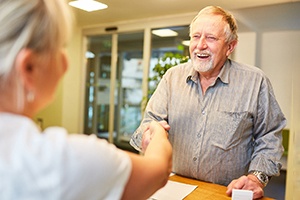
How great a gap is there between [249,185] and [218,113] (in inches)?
17.9

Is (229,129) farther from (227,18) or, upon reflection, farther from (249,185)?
(227,18)

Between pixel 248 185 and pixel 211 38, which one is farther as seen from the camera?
pixel 211 38

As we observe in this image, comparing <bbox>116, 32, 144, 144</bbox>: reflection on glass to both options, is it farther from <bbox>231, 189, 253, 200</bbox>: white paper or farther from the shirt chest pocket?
<bbox>231, 189, 253, 200</bbox>: white paper

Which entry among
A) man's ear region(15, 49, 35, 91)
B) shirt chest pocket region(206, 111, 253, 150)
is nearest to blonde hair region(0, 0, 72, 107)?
man's ear region(15, 49, 35, 91)

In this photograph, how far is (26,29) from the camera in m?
0.53

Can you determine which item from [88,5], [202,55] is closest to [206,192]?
[202,55]

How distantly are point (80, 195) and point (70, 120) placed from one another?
6.78 meters

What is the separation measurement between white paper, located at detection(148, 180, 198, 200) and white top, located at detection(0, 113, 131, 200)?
69 centimetres

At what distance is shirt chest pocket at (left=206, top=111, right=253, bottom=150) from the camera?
1598 millimetres

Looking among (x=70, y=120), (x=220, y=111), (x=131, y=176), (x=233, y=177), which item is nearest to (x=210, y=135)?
(x=220, y=111)

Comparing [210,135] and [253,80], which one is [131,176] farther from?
[253,80]

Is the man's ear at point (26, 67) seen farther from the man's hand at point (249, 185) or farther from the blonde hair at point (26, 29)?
the man's hand at point (249, 185)

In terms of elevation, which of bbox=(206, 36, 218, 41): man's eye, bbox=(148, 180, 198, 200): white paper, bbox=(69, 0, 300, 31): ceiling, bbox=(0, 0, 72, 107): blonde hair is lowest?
bbox=(148, 180, 198, 200): white paper

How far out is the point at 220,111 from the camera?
1655 millimetres
